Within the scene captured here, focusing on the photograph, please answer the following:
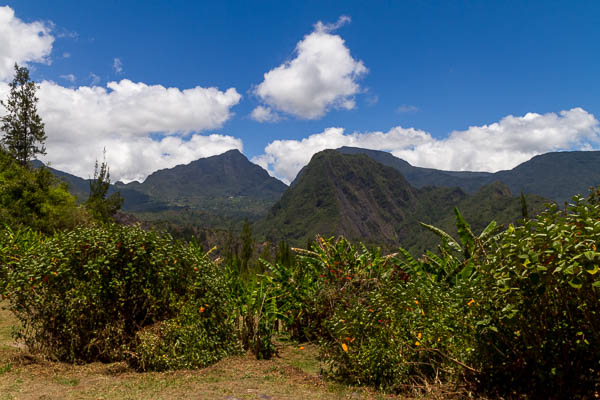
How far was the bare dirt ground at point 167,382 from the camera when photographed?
14.2ft

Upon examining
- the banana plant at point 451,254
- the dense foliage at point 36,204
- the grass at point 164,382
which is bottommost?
the grass at point 164,382

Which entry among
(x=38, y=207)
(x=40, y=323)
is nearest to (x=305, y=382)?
(x=40, y=323)

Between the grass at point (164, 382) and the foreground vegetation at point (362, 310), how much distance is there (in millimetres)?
250

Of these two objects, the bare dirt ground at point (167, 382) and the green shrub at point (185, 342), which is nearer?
the bare dirt ground at point (167, 382)

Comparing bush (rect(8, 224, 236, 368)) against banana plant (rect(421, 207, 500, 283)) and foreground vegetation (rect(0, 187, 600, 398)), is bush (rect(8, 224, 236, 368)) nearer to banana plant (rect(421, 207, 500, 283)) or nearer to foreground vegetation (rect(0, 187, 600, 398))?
foreground vegetation (rect(0, 187, 600, 398))

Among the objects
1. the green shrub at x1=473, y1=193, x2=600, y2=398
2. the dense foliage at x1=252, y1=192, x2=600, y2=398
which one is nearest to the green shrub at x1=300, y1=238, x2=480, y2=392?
the dense foliage at x1=252, y1=192, x2=600, y2=398

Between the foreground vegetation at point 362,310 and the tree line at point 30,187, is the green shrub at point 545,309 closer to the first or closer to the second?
the foreground vegetation at point 362,310

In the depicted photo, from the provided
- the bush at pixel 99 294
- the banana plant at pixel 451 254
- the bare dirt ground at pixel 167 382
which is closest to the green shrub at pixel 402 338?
the bare dirt ground at pixel 167 382

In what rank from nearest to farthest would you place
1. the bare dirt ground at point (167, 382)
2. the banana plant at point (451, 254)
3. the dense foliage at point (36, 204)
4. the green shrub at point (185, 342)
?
the bare dirt ground at point (167, 382) < the green shrub at point (185, 342) < the banana plant at point (451, 254) < the dense foliage at point (36, 204)

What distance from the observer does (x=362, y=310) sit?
16.8ft

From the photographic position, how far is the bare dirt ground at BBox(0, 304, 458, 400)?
4.32 meters

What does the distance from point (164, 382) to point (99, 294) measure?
1654mm

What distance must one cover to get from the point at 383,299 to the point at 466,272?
223cm

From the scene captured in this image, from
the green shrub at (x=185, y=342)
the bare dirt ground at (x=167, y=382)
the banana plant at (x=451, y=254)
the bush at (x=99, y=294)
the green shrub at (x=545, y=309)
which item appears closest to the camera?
the green shrub at (x=545, y=309)
